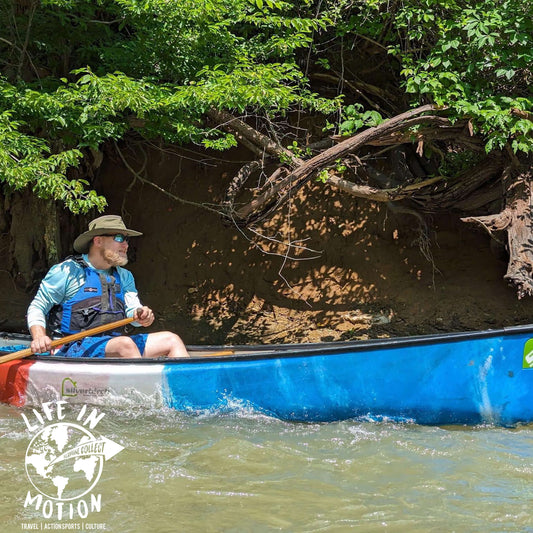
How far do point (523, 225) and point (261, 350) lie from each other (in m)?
2.47

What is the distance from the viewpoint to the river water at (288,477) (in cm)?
331

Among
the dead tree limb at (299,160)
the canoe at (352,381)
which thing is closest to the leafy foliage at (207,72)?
the dead tree limb at (299,160)

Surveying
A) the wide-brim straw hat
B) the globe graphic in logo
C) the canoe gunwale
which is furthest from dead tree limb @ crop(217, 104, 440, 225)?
the globe graphic in logo

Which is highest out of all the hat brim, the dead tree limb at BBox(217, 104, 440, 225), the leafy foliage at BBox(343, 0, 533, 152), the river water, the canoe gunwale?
the leafy foliage at BBox(343, 0, 533, 152)

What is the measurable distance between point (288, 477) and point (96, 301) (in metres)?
2.03

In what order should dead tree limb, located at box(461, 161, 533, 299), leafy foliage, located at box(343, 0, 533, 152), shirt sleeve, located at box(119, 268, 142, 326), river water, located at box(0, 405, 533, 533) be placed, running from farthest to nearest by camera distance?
dead tree limb, located at box(461, 161, 533, 299) → leafy foliage, located at box(343, 0, 533, 152) → shirt sleeve, located at box(119, 268, 142, 326) → river water, located at box(0, 405, 533, 533)

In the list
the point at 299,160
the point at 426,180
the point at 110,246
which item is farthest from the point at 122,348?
the point at 426,180

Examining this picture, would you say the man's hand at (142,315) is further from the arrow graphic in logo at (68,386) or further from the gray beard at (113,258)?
the arrow graphic in logo at (68,386)

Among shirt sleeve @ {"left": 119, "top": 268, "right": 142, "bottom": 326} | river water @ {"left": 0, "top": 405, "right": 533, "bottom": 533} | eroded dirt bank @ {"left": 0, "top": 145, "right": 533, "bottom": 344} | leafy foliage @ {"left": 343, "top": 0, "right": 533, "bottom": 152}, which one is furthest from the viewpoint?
eroded dirt bank @ {"left": 0, "top": 145, "right": 533, "bottom": 344}

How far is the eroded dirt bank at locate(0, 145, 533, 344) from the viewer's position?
25.0 feet

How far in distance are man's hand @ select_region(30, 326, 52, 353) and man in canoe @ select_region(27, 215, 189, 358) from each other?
0.14ft

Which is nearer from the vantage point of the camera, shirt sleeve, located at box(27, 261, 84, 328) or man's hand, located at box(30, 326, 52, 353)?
man's hand, located at box(30, 326, 52, 353)

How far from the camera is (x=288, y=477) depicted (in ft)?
12.6

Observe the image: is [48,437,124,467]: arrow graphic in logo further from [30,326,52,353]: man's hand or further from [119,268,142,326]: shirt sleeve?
[119,268,142,326]: shirt sleeve
